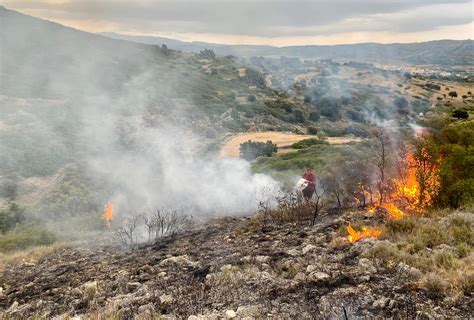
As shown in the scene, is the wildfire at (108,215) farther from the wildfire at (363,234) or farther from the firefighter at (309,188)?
the wildfire at (363,234)

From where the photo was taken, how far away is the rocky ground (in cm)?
619

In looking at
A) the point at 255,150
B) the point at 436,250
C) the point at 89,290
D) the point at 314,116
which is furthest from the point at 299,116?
the point at 89,290

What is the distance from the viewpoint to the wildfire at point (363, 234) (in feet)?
29.1

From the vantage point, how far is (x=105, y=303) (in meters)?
7.26

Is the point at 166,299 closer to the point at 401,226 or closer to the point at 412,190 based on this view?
the point at 401,226

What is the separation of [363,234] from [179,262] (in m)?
3.92

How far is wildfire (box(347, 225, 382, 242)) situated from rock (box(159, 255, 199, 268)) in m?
3.29

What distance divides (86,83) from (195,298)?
123ft

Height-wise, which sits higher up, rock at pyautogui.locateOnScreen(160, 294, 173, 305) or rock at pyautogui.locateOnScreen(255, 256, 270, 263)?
rock at pyautogui.locateOnScreen(255, 256, 270, 263)

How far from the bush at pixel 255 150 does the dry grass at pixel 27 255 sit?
1432cm

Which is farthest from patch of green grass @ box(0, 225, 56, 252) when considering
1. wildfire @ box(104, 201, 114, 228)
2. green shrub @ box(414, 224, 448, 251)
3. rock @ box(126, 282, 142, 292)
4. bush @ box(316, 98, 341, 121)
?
bush @ box(316, 98, 341, 121)

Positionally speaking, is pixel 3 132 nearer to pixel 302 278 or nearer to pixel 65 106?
pixel 65 106

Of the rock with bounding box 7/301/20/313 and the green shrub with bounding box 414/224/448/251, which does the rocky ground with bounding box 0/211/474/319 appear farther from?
the green shrub with bounding box 414/224/448/251

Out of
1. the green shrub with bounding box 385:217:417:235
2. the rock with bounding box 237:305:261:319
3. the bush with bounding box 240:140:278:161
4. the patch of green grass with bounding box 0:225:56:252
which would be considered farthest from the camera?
the bush with bounding box 240:140:278:161
